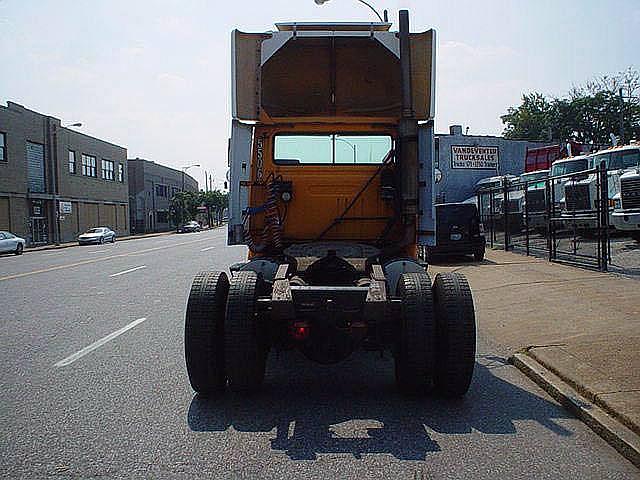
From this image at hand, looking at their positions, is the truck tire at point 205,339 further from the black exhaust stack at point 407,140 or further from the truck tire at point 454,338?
the black exhaust stack at point 407,140

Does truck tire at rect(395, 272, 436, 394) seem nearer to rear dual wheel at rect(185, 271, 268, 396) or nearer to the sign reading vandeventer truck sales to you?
rear dual wheel at rect(185, 271, 268, 396)

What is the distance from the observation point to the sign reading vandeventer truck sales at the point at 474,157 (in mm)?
37969

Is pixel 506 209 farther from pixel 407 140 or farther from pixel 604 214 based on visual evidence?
pixel 407 140

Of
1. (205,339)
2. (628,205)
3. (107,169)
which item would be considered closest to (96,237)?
(107,169)

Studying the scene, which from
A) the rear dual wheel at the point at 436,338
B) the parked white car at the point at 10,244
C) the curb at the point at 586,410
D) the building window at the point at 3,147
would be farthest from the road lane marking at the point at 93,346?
the building window at the point at 3,147

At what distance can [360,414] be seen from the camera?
576 centimetres

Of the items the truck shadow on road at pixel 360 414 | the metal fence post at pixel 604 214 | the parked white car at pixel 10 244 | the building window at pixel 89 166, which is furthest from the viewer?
the building window at pixel 89 166

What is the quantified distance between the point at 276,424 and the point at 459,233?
1539cm

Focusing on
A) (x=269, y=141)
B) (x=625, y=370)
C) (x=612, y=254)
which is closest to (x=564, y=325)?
(x=625, y=370)

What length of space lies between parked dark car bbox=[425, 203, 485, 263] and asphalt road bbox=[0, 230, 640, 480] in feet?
37.7

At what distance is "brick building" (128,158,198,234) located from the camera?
81.4 m

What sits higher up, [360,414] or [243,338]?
[243,338]

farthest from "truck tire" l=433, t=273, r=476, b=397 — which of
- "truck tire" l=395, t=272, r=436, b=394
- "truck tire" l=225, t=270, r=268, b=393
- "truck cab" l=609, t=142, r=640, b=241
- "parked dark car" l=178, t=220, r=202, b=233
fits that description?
"parked dark car" l=178, t=220, r=202, b=233

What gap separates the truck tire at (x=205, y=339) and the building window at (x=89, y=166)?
177 ft
